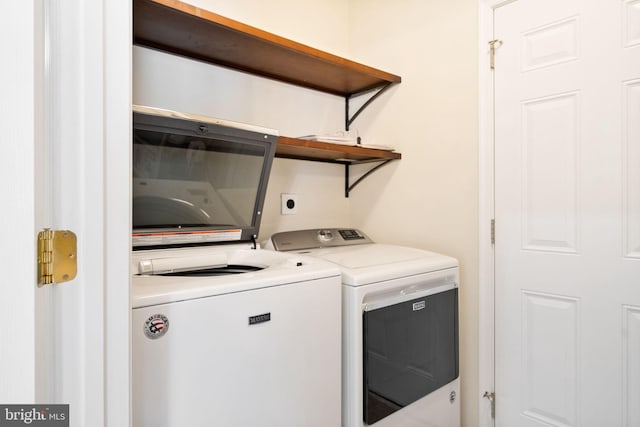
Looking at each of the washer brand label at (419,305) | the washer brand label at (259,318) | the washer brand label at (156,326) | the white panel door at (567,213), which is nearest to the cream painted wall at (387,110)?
the white panel door at (567,213)

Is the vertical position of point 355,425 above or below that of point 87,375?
below

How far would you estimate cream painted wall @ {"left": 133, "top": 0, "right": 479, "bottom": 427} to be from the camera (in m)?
1.71

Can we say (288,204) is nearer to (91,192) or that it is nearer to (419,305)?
(419,305)

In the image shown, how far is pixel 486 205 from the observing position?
166cm

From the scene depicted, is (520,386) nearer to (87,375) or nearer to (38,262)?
(87,375)

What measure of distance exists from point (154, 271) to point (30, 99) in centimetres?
76

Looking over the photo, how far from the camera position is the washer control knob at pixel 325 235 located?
6.04 ft

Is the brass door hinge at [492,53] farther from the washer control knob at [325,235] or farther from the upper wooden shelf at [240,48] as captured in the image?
the washer control knob at [325,235]

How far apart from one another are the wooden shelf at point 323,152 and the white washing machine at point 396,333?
0.42 m

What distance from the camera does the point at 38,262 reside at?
536 mm

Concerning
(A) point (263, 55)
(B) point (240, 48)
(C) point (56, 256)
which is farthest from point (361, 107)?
(C) point (56, 256)

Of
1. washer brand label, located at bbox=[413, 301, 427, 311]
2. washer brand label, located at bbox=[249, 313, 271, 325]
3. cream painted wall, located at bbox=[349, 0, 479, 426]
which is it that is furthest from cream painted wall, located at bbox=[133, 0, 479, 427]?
washer brand label, located at bbox=[249, 313, 271, 325]

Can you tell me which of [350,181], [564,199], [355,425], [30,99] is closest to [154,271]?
[30,99]

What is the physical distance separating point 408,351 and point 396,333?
115mm
